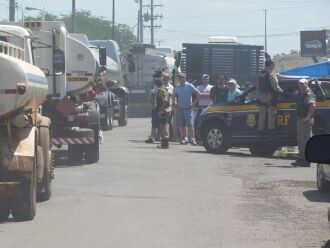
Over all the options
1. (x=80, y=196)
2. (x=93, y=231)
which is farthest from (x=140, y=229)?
(x=80, y=196)

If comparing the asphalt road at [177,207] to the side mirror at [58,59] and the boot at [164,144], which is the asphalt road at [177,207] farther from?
the boot at [164,144]

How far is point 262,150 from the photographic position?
2283 cm

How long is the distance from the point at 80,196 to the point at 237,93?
11.0m

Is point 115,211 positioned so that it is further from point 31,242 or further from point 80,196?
point 31,242

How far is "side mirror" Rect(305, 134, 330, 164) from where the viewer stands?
5.31m

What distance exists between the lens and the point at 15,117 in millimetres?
11766

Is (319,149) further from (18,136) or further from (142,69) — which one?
(142,69)

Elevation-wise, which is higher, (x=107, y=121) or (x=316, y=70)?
(x=316, y=70)

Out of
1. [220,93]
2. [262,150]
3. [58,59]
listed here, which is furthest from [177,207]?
[220,93]

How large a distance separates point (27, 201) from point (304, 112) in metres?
8.99

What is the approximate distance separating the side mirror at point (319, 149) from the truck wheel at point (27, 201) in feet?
22.1

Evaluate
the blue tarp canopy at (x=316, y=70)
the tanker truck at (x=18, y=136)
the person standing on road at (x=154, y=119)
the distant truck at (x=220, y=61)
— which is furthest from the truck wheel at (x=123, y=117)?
the tanker truck at (x=18, y=136)

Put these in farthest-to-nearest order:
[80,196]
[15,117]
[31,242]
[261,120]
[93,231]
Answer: [261,120]
[80,196]
[15,117]
[93,231]
[31,242]

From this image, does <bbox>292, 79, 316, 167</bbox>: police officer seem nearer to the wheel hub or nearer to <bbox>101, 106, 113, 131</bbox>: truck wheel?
the wheel hub
